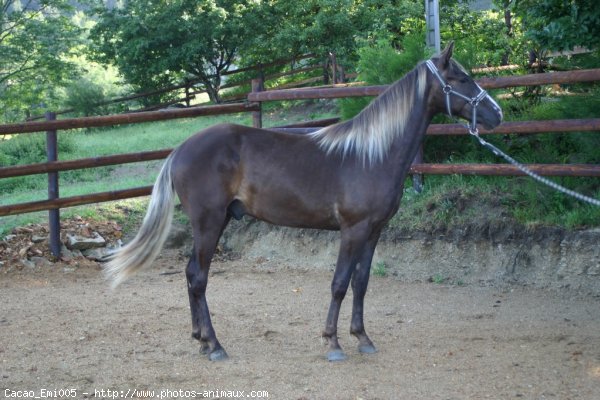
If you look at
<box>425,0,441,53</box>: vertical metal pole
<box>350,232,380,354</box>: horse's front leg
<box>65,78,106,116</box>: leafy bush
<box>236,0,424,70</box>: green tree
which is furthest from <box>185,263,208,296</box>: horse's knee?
<box>65,78,106,116</box>: leafy bush

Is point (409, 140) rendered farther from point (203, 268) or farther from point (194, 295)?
point (194, 295)

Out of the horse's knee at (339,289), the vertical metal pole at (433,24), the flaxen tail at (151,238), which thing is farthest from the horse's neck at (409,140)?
the vertical metal pole at (433,24)

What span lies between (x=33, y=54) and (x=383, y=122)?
66.8 ft

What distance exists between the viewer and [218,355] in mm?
4965

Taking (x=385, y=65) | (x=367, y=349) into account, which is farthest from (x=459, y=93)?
(x=385, y=65)

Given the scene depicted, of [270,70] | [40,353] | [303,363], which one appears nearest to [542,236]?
[303,363]

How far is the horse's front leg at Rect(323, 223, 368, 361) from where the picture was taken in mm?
4875

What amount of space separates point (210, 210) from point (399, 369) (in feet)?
5.79

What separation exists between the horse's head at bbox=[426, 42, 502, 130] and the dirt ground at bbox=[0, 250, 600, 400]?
1709 mm

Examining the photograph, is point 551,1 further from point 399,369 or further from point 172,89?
point 172,89

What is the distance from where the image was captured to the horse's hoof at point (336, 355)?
16.0ft

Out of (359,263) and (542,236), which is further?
(542,236)

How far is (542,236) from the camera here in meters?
6.61

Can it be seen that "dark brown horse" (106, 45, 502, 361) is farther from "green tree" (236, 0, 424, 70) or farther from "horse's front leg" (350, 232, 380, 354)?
"green tree" (236, 0, 424, 70)
